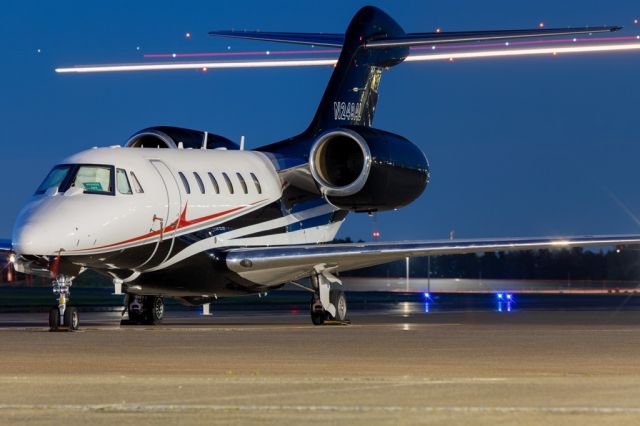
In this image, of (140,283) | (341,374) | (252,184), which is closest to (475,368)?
(341,374)

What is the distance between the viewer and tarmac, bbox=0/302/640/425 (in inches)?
453

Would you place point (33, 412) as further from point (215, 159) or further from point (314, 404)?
point (215, 159)

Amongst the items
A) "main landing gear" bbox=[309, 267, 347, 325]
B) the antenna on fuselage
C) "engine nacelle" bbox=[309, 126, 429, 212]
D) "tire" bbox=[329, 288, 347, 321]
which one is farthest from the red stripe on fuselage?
the antenna on fuselage

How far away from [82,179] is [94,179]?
0.27 metres

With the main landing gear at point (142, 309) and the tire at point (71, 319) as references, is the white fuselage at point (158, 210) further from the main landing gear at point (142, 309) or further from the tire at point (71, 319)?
the main landing gear at point (142, 309)

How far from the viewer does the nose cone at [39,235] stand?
2489cm

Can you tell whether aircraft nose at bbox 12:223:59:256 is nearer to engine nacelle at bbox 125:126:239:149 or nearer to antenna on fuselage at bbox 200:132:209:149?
engine nacelle at bbox 125:126:239:149

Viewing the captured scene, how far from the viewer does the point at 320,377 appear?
49.4 feet

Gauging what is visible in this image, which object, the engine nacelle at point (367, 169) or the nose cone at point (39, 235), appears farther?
the engine nacelle at point (367, 169)

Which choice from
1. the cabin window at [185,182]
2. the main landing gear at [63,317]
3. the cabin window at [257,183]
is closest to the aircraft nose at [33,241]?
the main landing gear at [63,317]

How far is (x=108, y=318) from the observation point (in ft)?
119

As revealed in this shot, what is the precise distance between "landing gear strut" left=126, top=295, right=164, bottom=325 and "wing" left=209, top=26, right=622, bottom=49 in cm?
786

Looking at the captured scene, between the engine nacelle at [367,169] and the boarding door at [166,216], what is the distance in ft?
11.9

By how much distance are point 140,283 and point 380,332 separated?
605 cm
